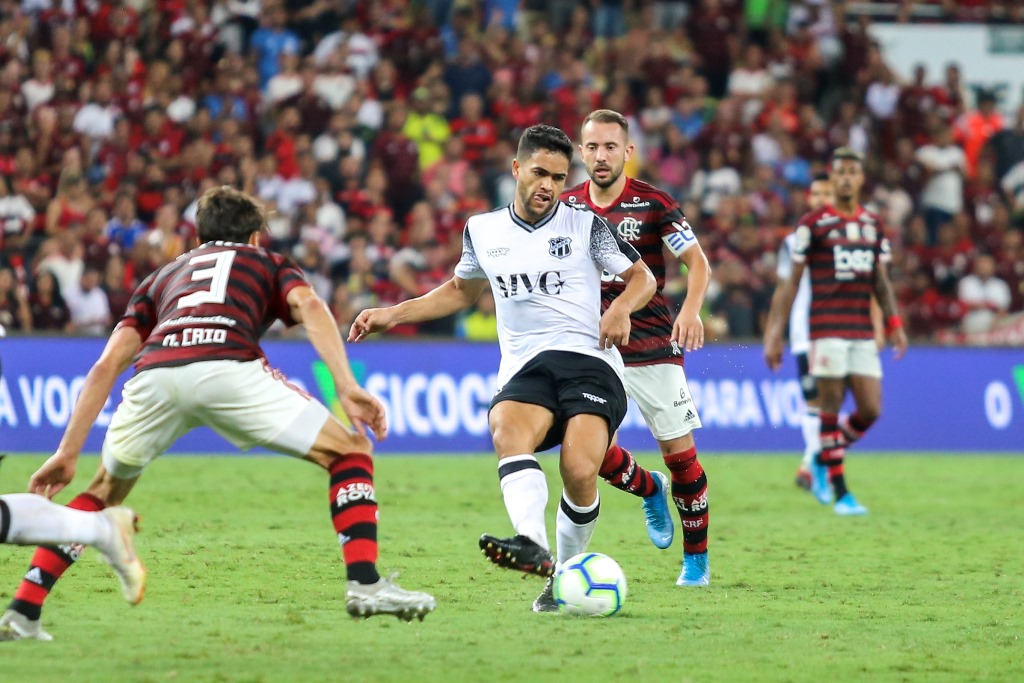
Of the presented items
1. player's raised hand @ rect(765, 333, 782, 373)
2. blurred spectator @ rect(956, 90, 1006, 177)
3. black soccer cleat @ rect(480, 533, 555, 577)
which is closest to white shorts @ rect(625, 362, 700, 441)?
black soccer cleat @ rect(480, 533, 555, 577)

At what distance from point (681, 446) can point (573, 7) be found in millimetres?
15421

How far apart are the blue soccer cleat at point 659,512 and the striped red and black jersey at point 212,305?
299 cm

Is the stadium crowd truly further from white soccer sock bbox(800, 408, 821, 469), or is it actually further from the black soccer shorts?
the black soccer shorts

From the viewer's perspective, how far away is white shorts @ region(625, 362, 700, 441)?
7.90 meters

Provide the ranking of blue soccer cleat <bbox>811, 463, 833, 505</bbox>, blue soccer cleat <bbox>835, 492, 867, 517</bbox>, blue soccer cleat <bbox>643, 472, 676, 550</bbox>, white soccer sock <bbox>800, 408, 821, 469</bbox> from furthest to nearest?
1. white soccer sock <bbox>800, 408, 821, 469</bbox>
2. blue soccer cleat <bbox>811, 463, 833, 505</bbox>
3. blue soccer cleat <bbox>835, 492, 867, 517</bbox>
4. blue soccer cleat <bbox>643, 472, 676, 550</bbox>

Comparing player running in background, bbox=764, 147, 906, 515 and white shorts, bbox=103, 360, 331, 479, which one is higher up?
player running in background, bbox=764, 147, 906, 515

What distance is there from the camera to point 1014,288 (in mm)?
20562

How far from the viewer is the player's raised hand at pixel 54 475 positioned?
5660 millimetres

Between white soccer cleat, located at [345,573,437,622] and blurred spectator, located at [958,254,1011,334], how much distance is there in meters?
15.7

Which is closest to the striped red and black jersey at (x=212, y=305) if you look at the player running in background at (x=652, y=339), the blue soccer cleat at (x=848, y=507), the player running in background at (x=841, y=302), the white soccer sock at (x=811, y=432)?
the player running in background at (x=652, y=339)

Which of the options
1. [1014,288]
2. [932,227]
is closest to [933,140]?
[932,227]

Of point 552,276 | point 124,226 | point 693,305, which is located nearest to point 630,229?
point 693,305

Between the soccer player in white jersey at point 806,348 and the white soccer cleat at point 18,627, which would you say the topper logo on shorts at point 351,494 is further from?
the soccer player in white jersey at point 806,348

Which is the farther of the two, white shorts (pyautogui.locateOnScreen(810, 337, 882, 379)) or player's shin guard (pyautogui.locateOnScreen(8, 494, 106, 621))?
white shorts (pyautogui.locateOnScreen(810, 337, 882, 379))
